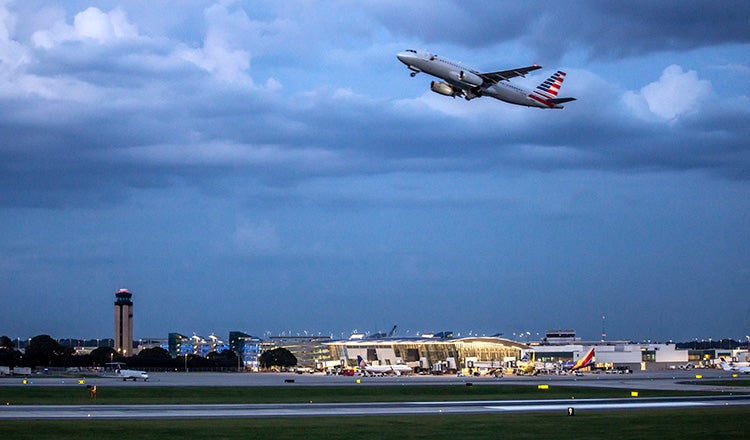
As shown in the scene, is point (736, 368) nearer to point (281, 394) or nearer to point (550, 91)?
point (550, 91)

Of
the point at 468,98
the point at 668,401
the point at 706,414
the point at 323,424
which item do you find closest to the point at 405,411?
the point at 323,424

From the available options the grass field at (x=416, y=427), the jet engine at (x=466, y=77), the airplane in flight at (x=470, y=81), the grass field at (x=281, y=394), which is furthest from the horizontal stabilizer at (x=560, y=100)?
the grass field at (x=416, y=427)

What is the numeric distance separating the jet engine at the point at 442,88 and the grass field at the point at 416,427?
3447 centimetres

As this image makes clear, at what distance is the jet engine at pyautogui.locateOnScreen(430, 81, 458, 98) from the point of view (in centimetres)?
8731

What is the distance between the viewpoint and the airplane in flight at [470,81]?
86.5 m

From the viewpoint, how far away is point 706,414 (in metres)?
64.9

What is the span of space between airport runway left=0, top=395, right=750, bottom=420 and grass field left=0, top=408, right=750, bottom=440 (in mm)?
4535

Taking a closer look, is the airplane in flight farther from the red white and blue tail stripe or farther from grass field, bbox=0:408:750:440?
grass field, bbox=0:408:750:440

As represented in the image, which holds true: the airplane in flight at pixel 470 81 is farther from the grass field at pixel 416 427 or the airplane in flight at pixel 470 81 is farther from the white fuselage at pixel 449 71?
the grass field at pixel 416 427

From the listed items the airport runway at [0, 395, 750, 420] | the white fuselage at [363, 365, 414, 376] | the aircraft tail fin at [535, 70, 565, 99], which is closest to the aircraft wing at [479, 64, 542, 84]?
the aircraft tail fin at [535, 70, 565, 99]

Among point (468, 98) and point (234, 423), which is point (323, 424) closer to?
point (234, 423)

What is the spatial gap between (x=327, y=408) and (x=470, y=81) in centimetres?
3381

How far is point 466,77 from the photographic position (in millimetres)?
87188

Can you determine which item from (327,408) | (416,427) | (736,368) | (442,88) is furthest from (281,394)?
(736,368)
